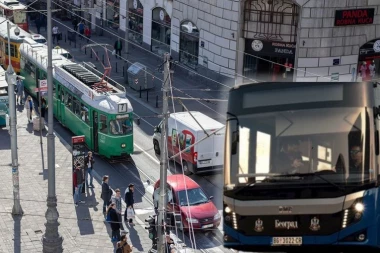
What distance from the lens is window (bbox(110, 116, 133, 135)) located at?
3203 cm

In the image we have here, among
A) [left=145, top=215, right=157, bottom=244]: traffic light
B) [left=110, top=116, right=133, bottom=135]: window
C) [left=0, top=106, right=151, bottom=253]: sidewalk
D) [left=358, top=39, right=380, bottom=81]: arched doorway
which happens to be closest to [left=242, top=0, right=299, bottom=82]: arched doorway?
[left=358, top=39, right=380, bottom=81]: arched doorway

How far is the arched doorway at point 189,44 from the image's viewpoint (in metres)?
47.0

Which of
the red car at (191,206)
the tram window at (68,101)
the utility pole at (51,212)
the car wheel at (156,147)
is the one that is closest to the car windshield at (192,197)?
the red car at (191,206)

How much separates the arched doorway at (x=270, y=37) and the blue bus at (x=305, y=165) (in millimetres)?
26927

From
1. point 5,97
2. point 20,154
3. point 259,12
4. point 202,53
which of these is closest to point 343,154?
point 20,154

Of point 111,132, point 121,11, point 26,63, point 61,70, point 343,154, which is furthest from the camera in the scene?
point 121,11

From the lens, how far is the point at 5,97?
3684 centimetres

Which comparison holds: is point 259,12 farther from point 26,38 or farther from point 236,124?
point 236,124

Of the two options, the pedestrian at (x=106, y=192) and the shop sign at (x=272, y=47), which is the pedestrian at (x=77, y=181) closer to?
the pedestrian at (x=106, y=192)

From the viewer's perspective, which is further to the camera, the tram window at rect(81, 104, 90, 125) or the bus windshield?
the tram window at rect(81, 104, 90, 125)

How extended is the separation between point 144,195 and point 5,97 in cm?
1097

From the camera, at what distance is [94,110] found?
32469mm

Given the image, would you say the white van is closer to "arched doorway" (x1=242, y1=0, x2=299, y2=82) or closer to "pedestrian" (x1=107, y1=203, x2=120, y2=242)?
"pedestrian" (x1=107, y1=203, x2=120, y2=242)

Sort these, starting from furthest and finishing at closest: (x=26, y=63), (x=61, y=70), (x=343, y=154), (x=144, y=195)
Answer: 1. (x=26, y=63)
2. (x=61, y=70)
3. (x=144, y=195)
4. (x=343, y=154)
